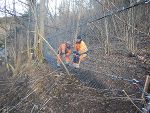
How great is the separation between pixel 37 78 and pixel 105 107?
3956 millimetres

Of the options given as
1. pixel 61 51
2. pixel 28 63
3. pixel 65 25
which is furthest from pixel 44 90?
pixel 65 25

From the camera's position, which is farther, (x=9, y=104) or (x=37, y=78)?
(x=37, y=78)

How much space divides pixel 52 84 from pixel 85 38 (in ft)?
60.3

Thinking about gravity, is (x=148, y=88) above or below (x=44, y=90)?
above

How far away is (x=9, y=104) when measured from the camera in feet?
32.5

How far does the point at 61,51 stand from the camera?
48.3ft

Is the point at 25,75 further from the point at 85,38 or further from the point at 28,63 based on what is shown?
the point at 85,38

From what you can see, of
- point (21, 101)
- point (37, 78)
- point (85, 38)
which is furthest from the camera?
point (85, 38)

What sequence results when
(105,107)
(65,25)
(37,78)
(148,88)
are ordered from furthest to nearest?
(65,25), (37,78), (105,107), (148,88)

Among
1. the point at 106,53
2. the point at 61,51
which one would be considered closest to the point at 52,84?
the point at 61,51

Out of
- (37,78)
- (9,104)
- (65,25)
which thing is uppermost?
(65,25)

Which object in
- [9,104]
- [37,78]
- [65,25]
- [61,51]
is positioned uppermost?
[65,25]

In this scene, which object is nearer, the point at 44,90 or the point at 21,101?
the point at 21,101

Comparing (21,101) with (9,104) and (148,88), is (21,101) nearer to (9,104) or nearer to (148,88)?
(9,104)
